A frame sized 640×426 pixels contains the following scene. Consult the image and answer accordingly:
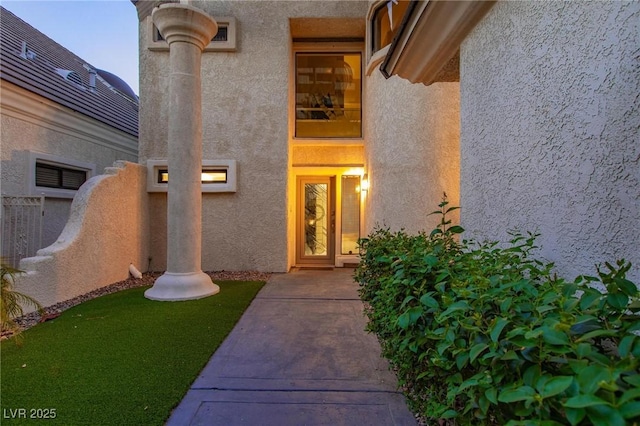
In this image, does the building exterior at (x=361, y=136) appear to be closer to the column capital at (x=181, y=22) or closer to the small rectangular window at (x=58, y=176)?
the column capital at (x=181, y=22)

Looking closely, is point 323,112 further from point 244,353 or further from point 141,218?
point 244,353

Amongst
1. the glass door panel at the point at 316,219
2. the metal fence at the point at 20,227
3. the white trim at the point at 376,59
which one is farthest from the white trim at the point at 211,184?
the white trim at the point at 376,59

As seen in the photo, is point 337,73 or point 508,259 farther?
point 337,73

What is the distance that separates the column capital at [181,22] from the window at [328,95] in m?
4.31

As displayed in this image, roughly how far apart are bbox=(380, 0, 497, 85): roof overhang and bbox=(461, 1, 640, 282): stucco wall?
15 centimetres

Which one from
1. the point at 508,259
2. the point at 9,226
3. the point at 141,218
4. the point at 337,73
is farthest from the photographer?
the point at 337,73

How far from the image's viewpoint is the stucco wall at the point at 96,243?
5797 mm

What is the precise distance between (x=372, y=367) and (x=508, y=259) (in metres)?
2.39

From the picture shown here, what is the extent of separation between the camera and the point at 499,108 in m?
2.79

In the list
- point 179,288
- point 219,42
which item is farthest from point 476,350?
point 219,42

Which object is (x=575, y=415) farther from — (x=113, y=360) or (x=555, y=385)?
(x=113, y=360)

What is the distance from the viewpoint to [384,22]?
8.22m

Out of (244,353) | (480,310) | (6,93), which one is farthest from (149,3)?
(480,310)

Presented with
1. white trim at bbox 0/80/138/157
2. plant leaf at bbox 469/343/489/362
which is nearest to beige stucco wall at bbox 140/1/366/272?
white trim at bbox 0/80/138/157
